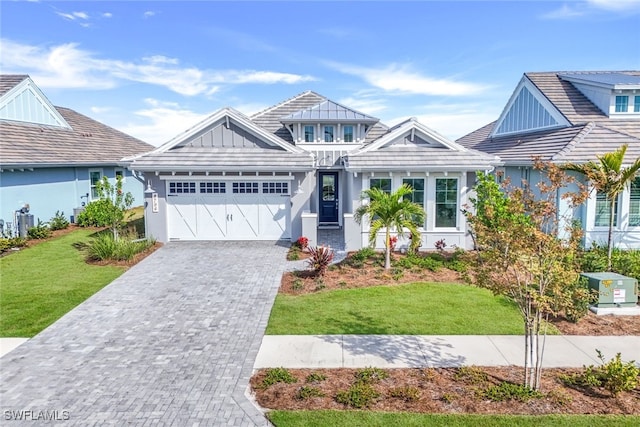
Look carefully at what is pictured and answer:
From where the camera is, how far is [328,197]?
21.4 m

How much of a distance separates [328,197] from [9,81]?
16.7 m

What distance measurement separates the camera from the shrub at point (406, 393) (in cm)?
631

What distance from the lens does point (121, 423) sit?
5.90m

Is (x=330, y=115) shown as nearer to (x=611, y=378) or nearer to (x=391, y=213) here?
(x=391, y=213)

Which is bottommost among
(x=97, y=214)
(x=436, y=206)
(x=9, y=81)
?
(x=97, y=214)

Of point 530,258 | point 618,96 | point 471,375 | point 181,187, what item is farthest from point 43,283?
point 618,96

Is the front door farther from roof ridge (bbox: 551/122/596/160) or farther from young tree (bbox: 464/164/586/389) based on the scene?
young tree (bbox: 464/164/586/389)

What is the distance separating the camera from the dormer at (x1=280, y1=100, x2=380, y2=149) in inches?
803

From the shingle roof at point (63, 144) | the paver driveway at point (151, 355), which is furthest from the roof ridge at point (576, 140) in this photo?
the shingle roof at point (63, 144)

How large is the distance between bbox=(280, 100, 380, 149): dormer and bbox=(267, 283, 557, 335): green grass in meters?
10.5

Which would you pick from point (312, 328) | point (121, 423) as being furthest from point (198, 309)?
point (121, 423)

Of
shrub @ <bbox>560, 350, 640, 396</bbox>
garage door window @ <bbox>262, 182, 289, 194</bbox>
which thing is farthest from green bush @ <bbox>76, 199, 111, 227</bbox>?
shrub @ <bbox>560, 350, 640, 396</bbox>

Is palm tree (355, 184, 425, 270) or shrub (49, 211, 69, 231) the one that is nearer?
palm tree (355, 184, 425, 270)

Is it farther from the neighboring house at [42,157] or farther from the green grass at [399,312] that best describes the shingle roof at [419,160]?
the neighboring house at [42,157]
